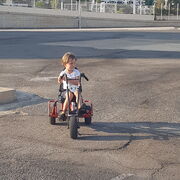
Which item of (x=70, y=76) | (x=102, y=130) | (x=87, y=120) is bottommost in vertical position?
(x=102, y=130)

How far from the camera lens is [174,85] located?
46.0 ft

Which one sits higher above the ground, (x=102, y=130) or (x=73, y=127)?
(x=73, y=127)

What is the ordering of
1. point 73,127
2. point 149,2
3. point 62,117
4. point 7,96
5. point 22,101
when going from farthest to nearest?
point 149,2
point 22,101
point 7,96
point 62,117
point 73,127

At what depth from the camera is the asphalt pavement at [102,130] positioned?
671 centimetres

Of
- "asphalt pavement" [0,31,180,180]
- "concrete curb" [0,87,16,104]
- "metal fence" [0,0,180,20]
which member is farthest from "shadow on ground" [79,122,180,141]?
"metal fence" [0,0,180,20]

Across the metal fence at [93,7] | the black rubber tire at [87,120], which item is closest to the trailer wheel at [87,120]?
the black rubber tire at [87,120]

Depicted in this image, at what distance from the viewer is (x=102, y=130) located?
8766 mm

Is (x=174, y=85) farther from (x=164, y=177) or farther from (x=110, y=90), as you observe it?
(x=164, y=177)

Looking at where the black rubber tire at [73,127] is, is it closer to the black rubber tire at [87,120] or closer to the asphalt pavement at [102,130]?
the asphalt pavement at [102,130]

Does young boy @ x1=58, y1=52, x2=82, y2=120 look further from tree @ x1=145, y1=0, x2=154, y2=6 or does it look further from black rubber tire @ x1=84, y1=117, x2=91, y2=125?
tree @ x1=145, y1=0, x2=154, y2=6

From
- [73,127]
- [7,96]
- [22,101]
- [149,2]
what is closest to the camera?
[73,127]

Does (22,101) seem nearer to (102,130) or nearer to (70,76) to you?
(70,76)

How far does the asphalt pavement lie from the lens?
22.0ft

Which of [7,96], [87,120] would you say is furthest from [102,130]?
[7,96]
